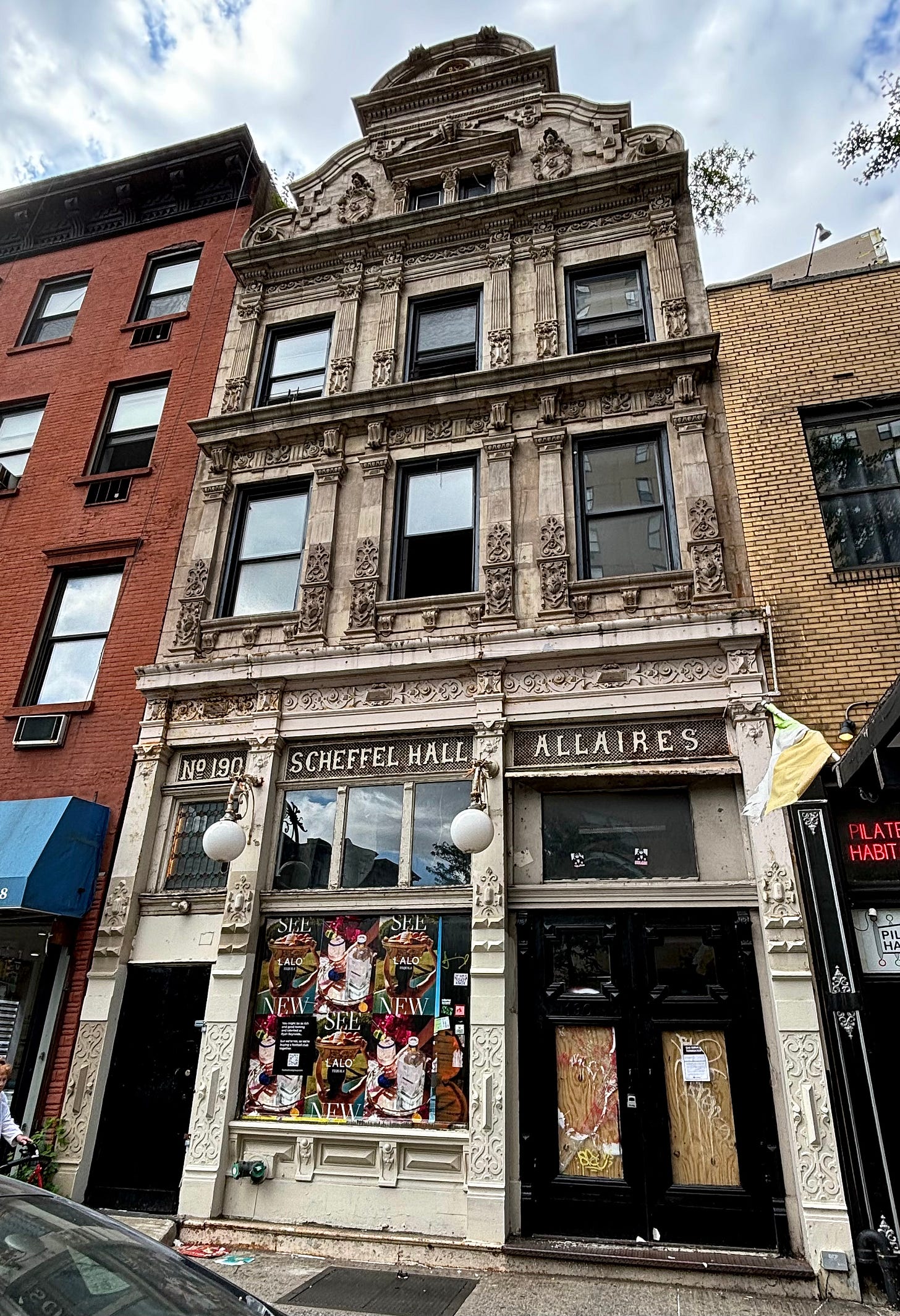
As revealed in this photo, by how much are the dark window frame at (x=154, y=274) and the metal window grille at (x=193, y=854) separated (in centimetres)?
955

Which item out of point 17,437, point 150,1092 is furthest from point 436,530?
point 17,437

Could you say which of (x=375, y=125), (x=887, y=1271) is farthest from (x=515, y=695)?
(x=375, y=125)

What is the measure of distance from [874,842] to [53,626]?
1150 cm

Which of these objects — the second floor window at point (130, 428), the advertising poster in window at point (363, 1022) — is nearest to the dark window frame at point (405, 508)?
the advertising poster in window at point (363, 1022)

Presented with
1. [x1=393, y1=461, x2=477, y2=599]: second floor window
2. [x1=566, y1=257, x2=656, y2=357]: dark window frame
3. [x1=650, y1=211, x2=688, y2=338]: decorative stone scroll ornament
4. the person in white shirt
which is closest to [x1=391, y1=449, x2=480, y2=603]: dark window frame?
[x1=393, y1=461, x2=477, y2=599]: second floor window

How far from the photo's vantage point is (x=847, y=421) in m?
9.56

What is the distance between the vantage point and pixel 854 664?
8.14m

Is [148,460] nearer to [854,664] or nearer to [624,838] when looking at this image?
[624,838]

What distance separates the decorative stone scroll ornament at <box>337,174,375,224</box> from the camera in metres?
13.7

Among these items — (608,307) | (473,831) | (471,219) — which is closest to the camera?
(473,831)

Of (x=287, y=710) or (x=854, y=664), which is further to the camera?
(x=287, y=710)

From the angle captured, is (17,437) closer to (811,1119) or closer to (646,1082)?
(646,1082)

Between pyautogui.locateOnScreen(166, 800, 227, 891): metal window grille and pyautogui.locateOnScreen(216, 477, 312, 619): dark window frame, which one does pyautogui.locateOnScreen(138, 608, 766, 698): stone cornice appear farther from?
pyautogui.locateOnScreen(166, 800, 227, 891): metal window grille

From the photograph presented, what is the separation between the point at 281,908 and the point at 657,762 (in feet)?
15.1
